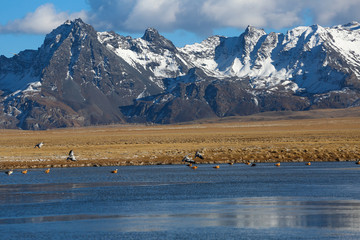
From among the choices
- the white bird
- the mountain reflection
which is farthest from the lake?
the white bird

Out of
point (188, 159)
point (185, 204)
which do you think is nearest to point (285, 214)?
point (185, 204)

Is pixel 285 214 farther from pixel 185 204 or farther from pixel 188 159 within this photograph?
pixel 188 159

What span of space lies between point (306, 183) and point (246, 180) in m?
6.27

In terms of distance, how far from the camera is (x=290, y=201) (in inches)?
1847

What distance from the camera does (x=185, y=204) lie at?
154 feet

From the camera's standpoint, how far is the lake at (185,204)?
3672 centimetres

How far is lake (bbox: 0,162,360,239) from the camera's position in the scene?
3672 centimetres

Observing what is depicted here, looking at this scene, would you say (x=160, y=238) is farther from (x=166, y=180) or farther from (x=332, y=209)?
(x=166, y=180)

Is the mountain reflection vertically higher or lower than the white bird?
lower

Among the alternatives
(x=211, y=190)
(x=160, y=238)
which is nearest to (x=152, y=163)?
(x=211, y=190)

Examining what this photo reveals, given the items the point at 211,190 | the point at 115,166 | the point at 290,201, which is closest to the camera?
the point at 290,201

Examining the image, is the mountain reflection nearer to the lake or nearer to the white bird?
the lake

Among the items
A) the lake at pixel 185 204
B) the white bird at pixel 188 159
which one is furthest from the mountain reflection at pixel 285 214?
the white bird at pixel 188 159

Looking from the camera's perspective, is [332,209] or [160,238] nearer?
[160,238]
